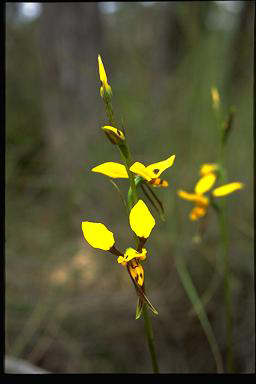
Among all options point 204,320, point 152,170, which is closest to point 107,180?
point 204,320

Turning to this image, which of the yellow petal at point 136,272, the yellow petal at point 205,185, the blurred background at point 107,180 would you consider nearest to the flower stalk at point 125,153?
the yellow petal at point 136,272

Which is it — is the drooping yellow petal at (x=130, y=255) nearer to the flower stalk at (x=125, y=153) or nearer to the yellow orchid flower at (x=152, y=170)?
the flower stalk at (x=125, y=153)

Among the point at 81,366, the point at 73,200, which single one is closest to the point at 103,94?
the point at 81,366

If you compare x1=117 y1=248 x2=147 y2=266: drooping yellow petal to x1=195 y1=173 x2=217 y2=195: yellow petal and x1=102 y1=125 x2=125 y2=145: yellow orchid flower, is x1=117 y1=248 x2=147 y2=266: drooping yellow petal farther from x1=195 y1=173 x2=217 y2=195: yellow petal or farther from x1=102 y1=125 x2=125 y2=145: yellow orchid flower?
x1=195 y1=173 x2=217 y2=195: yellow petal

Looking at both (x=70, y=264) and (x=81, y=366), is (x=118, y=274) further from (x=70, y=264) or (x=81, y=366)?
(x=81, y=366)

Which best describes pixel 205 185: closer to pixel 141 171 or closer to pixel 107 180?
pixel 141 171

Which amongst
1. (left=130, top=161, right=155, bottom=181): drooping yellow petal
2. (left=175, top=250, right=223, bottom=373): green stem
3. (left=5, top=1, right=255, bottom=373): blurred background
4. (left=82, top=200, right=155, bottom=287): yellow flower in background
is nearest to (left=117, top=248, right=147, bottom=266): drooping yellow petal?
(left=82, top=200, right=155, bottom=287): yellow flower in background
